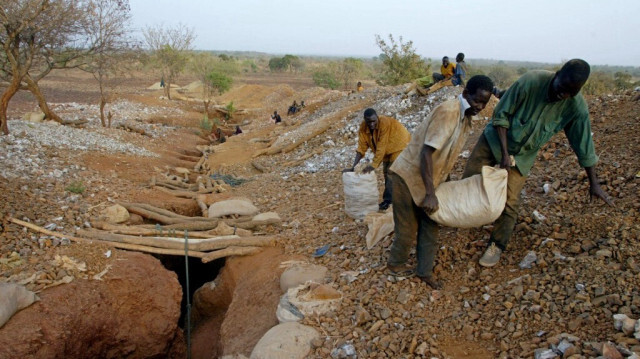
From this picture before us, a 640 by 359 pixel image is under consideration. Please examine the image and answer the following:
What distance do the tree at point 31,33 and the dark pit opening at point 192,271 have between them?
450 cm

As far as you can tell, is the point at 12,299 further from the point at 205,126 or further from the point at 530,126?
the point at 205,126

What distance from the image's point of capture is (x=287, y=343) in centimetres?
280

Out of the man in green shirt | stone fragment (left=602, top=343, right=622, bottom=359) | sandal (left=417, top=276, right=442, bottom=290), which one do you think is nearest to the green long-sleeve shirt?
the man in green shirt

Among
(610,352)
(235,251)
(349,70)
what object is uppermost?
(349,70)

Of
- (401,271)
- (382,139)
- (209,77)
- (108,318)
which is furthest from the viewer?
(209,77)

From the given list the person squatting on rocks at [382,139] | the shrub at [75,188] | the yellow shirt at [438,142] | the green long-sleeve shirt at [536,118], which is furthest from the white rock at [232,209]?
the green long-sleeve shirt at [536,118]

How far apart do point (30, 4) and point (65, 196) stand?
4462 mm

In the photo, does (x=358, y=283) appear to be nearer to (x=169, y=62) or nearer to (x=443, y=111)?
(x=443, y=111)

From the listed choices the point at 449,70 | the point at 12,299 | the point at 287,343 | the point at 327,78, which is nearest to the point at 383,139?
the point at 287,343

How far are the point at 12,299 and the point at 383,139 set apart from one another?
11.8 feet

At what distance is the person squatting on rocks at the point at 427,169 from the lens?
254 centimetres

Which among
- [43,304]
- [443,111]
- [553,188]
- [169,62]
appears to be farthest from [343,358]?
[169,62]

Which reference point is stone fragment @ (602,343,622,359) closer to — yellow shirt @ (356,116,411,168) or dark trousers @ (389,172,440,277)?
dark trousers @ (389,172,440,277)

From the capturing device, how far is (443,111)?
8.31 feet
